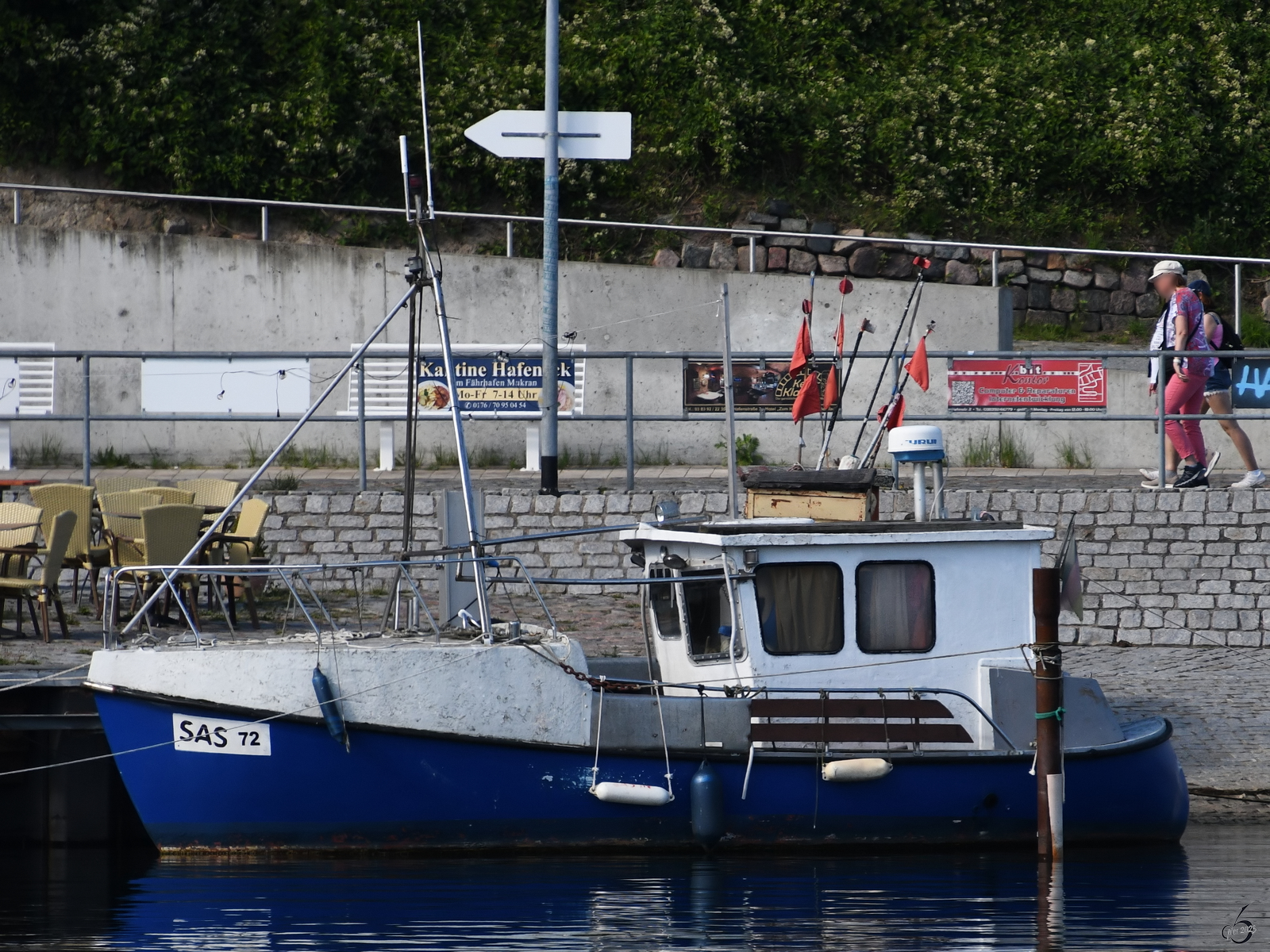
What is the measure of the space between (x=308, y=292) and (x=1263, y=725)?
11856 millimetres

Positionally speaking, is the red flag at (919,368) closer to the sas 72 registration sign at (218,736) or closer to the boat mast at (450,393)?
the boat mast at (450,393)

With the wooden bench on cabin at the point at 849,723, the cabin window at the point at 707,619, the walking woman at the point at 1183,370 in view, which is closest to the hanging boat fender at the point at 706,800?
the wooden bench on cabin at the point at 849,723

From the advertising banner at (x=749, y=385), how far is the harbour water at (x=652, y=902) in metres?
7.35

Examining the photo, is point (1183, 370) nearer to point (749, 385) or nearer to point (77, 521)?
point (749, 385)

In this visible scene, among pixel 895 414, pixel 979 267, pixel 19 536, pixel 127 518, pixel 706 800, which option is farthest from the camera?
pixel 979 267

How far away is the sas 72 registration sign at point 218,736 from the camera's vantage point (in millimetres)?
9508

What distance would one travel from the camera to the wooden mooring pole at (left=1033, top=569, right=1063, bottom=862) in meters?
9.63

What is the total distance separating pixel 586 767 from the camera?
9.73m

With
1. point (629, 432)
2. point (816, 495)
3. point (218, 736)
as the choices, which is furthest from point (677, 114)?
point (218, 736)

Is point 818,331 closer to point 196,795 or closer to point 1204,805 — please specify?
point 1204,805

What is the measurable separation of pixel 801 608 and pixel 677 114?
43.5 feet

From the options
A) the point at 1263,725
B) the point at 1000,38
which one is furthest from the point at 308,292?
the point at 1263,725

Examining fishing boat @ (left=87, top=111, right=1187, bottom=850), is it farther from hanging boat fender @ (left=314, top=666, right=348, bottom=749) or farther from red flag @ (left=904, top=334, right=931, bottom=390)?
red flag @ (left=904, top=334, right=931, bottom=390)

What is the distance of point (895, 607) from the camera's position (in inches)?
399
